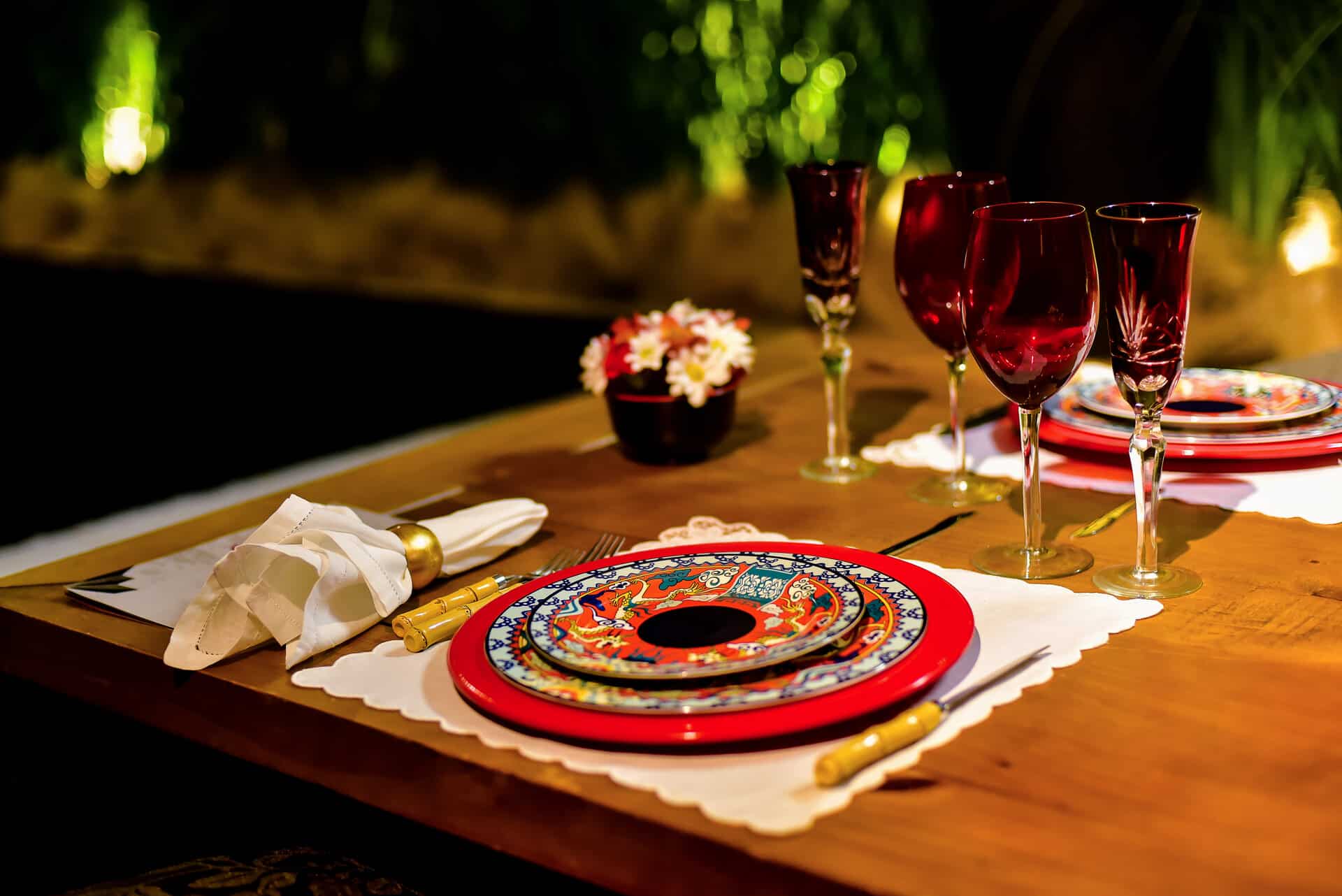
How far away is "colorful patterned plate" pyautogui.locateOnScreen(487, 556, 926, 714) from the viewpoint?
0.66m

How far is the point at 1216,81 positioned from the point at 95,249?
11.1 feet

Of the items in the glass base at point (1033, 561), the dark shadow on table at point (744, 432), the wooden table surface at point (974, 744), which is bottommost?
the wooden table surface at point (974, 744)

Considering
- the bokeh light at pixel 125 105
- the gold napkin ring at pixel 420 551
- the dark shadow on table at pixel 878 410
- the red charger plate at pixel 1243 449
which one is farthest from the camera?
the bokeh light at pixel 125 105

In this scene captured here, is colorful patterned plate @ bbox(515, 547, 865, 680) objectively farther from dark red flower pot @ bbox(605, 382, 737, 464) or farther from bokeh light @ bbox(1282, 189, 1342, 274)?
bokeh light @ bbox(1282, 189, 1342, 274)

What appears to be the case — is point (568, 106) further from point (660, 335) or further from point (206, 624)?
point (206, 624)

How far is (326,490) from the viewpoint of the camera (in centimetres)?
123

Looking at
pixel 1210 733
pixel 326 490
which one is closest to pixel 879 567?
pixel 1210 733

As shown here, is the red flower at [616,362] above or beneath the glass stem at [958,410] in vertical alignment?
above

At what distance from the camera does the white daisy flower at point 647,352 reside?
120 cm

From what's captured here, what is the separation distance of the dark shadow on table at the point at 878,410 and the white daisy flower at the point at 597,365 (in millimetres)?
251

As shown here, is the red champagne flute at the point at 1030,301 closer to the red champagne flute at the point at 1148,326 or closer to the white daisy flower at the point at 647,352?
the red champagne flute at the point at 1148,326

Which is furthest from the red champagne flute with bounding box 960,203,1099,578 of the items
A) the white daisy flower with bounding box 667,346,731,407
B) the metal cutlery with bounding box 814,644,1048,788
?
the white daisy flower with bounding box 667,346,731,407

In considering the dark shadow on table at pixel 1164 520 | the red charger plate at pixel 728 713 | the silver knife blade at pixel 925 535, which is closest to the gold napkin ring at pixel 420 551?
the red charger plate at pixel 728 713

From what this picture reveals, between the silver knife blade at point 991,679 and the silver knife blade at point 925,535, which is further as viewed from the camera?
the silver knife blade at point 925,535
